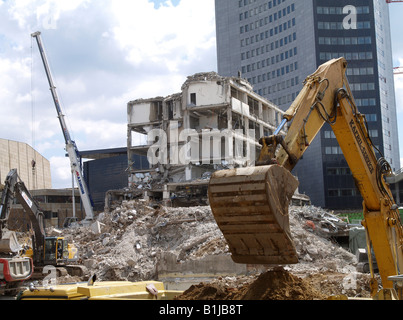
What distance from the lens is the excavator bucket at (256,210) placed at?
7180mm

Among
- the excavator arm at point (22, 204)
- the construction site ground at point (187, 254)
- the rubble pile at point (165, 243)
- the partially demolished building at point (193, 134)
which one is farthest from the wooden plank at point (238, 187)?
the partially demolished building at point (193, 134)

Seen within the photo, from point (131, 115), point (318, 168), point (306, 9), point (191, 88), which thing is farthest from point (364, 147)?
point (306, 9)

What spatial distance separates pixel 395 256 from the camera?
1048 cm

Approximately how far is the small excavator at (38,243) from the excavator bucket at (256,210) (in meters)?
13.8

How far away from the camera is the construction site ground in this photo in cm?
1746

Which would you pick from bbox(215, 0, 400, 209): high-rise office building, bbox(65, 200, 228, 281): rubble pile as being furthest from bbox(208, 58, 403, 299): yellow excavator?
bbox(215, 0, 400, 209): high-rise office building

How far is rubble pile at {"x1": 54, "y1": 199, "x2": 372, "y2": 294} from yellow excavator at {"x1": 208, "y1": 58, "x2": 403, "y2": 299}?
6.35 metres

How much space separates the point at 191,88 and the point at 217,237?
26.2 meters

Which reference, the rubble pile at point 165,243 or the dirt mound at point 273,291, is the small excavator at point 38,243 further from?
the dirt mound at point 273,291

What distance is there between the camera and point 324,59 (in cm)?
8606

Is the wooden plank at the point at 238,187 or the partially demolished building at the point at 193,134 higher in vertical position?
the partially demolished building at the point at 193,134

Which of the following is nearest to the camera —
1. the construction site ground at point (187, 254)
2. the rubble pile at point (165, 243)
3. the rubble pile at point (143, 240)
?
the construction site ground at point (187, 254)

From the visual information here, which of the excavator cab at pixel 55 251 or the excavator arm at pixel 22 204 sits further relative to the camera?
the excavator cab at pixel 55 251
